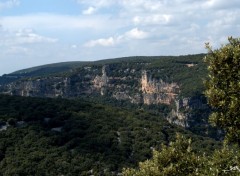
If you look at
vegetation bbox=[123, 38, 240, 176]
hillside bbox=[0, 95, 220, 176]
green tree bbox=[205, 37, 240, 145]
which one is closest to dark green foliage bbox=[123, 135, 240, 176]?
vegetation bbox=[123, 38, 240, 176]

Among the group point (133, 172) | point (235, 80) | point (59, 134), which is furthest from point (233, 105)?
point (59, 134)

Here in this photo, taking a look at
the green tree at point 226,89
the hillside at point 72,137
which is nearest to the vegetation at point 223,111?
the green tree at point 226,89

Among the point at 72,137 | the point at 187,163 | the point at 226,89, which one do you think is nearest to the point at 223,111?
the point at 226,89

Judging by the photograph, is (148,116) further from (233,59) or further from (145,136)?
(233,59)

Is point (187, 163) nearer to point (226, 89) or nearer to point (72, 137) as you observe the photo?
point (226, 89)

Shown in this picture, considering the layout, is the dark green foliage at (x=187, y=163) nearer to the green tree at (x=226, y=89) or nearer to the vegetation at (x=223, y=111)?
the vegetation at (x=223, y=111)

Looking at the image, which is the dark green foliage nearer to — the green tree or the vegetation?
the vegetation
